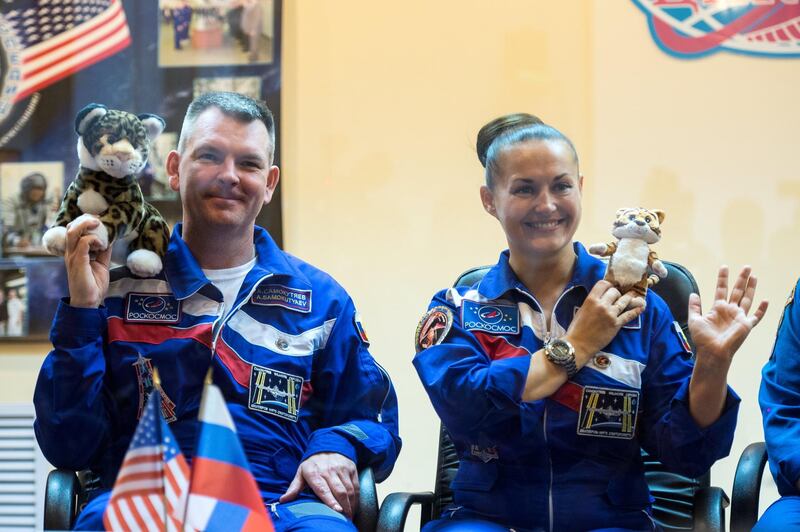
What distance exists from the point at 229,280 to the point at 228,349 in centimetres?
19

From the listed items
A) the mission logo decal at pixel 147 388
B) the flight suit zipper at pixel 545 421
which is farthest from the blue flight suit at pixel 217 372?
the flight suit zipper at pixel 545 421

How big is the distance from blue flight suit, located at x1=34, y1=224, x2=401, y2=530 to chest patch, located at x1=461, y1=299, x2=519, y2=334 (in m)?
0.28

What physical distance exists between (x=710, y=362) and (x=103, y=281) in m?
1.31

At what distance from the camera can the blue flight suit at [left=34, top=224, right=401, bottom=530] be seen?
2.08 meters

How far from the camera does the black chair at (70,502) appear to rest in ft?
6.48

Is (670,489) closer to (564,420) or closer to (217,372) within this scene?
(564,420)

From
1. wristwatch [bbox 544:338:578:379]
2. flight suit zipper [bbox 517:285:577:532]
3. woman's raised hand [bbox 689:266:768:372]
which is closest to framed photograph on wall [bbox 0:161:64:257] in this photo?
flight suit zipper [bbox 517:285:577:532]

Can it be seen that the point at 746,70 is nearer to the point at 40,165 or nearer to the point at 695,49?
Result: the point at 695,49

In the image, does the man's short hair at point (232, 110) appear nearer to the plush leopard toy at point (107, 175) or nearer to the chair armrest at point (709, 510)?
the plush leopard toy at point (107, 175)

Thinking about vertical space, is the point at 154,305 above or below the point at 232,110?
below

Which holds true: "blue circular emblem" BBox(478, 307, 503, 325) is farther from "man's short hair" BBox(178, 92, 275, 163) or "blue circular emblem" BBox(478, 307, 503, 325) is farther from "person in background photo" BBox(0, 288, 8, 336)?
"person in background photo" BBox(0, 288, 8, 336)

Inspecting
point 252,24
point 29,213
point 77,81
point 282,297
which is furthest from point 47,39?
point 282,297

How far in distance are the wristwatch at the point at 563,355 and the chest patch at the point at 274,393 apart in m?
0.59

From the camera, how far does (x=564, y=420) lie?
2.06 meters
